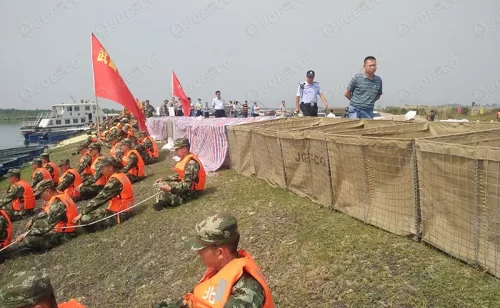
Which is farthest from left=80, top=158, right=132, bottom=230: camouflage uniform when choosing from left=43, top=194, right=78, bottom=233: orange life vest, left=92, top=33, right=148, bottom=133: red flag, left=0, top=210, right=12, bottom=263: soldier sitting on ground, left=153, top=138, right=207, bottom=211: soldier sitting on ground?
left=92, top=33, right=148, bottom=133: red flag

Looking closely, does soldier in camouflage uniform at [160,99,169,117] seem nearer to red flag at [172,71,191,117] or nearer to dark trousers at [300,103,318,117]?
red flag at [172,71,191,117]

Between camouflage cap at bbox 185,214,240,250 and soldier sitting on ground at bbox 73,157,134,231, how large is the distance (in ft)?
17.7

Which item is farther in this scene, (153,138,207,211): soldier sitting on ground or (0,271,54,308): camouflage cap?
(153,138,207,211): soldier sitting on ground

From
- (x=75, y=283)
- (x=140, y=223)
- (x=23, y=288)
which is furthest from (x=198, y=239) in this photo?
(x=140, y=223)

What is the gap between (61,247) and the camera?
719cm

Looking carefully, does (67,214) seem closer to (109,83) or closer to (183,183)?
(183,183)

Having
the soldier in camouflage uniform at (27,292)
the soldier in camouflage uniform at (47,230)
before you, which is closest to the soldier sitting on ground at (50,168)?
the soldier in camouflage uniform at (47,230)

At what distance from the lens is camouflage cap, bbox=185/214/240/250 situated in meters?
2.40

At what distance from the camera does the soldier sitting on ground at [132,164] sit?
34.1ft

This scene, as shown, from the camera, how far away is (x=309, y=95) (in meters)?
9.74

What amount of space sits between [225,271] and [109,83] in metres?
12.2

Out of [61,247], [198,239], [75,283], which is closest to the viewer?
[198,239]

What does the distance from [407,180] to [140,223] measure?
208 inches

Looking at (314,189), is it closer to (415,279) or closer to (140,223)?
(415,279)
